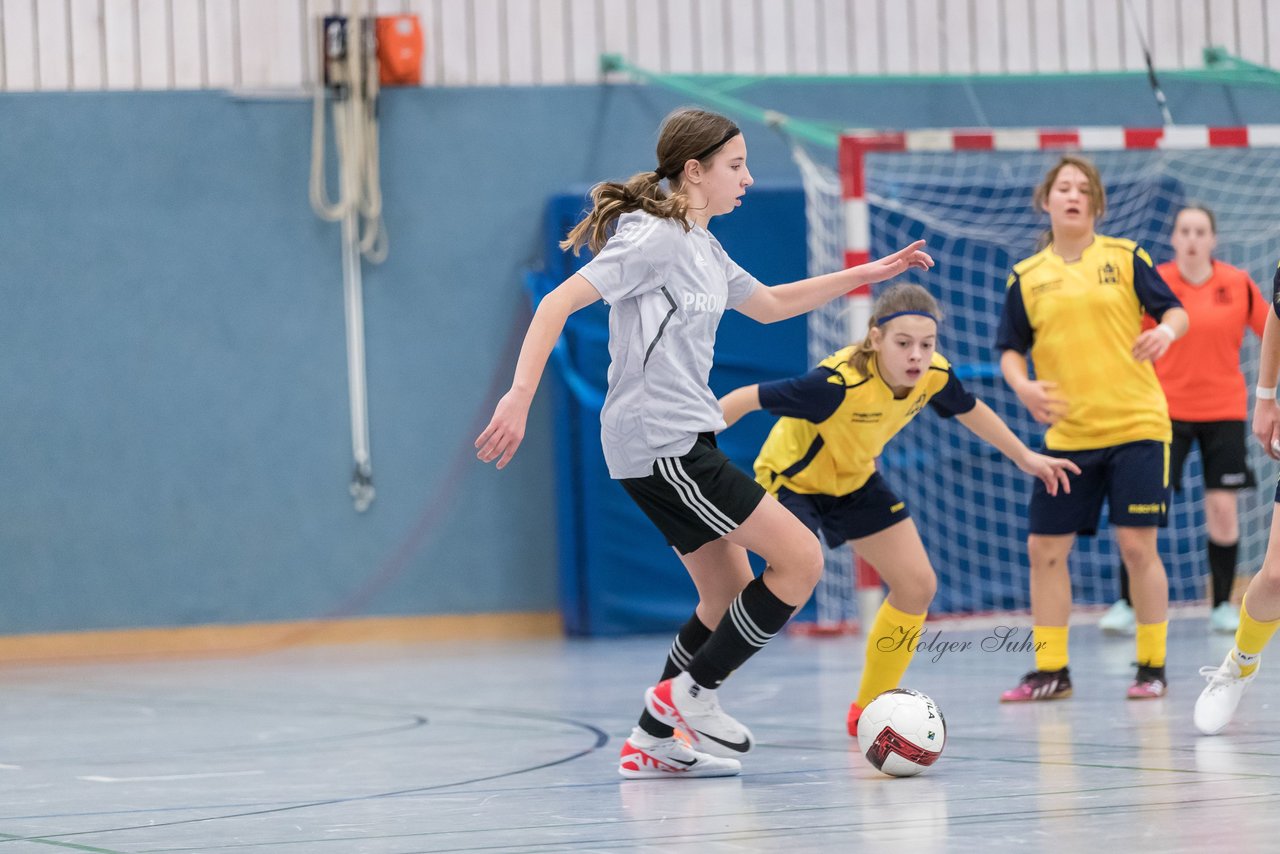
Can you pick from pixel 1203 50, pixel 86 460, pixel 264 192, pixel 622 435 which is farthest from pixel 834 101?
pixel 622 435

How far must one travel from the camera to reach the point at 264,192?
→ 9414mm

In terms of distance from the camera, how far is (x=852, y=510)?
4.69 metres

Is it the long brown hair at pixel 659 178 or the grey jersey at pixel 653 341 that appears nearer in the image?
the grey jersey at pixel 653 341

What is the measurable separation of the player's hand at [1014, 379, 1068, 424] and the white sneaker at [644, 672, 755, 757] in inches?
65.0

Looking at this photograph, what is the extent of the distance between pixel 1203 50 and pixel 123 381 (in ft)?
22.2

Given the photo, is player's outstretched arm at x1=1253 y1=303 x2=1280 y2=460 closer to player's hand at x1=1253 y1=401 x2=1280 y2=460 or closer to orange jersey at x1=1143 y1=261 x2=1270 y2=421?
player's hand at x1=1253 y1=401 x2=1280 y2=460

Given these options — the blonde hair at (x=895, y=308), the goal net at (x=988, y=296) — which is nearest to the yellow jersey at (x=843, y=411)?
the blonde hair at (x=895, y=308)

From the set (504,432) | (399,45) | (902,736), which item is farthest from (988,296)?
(504,432)

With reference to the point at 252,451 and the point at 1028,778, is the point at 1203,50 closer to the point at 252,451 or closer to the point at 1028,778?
the point at 252,451

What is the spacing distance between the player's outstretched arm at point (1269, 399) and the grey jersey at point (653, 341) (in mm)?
1409

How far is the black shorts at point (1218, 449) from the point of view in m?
7.68

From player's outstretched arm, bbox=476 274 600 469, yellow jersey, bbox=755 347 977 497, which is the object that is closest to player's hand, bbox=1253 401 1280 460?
yellow jersey, bbox=755 347 977 497

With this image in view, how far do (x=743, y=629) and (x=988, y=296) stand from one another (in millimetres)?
6172

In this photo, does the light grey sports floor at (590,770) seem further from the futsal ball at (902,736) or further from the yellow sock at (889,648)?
the yellow sock at (889,648)
